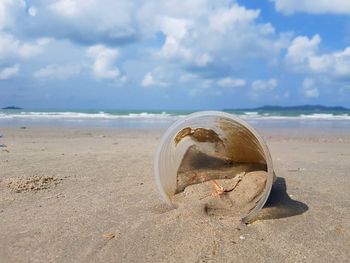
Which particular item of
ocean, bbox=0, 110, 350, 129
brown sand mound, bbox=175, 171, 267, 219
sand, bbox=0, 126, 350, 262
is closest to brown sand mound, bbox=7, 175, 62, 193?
sand, bbox=0, 126, 350, 262

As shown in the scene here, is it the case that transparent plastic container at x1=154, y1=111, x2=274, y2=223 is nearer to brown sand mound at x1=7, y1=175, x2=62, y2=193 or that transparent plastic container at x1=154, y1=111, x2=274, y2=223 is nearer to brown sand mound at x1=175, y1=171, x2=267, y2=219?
brown sand mound at x1=175, y1=171, x2=267, y2=219

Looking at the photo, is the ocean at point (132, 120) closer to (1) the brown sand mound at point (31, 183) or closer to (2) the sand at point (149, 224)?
(1) the brown sand mound at point (31, 183)

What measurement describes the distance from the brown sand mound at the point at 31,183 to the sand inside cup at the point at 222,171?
166cm

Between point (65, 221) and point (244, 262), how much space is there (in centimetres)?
167

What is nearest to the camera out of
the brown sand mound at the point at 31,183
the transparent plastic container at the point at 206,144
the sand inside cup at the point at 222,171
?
the transparent plastic container at the point at 206,144

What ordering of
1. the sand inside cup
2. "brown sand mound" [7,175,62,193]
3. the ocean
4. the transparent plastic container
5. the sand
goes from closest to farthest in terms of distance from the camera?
the sand
the transparent plastic container
the sand inside cup
"brown sand mound" [7,175,62,193]
the ocean

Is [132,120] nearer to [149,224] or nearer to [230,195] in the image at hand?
[230,195]

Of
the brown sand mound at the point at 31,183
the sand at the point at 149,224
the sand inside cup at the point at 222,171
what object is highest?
the sand inside cup at the point at 222,171

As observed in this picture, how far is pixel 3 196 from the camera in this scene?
4.68m

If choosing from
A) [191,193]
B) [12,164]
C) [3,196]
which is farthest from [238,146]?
[12,164]

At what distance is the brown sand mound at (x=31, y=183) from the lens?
16.3 feet

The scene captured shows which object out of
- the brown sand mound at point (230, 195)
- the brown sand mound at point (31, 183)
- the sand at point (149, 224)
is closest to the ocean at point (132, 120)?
the brown sand mound at point (31, 183)

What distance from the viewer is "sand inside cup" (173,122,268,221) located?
13.3 ft

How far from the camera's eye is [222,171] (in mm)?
4820
